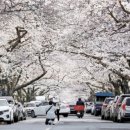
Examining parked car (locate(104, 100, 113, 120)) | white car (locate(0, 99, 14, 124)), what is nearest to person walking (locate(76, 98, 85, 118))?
parked car (locate(104, 100, 113, 120))

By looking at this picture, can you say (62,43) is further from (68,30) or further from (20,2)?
(20,2)

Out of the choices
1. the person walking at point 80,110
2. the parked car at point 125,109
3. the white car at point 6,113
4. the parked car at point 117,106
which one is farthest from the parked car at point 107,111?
the white car at point 6,113

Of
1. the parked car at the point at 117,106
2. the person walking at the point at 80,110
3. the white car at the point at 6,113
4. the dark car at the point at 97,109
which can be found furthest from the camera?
the dark car at the point at 97,109

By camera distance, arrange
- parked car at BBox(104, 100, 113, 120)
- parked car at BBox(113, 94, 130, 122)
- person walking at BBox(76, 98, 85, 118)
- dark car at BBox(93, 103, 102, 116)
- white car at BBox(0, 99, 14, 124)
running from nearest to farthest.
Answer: white car at BBox(0, 99, 14, 124), parked car at BBox(113, 94, 130, 122), parked car at BBox(104, 100, 113, 120), person walking at BBox(76, 98, 85, 118), dark car at BBox(93, 103, 102, 116)

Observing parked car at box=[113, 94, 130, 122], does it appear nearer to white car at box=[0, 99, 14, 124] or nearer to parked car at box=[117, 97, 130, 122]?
parked car at box=[117, 97, 130, 122]

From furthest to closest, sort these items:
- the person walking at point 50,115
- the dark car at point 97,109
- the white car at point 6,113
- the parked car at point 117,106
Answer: the dark car at point 97,109 → the parked car at point 117,106 → the white car at point 6,113 → the person walking at point 50,115

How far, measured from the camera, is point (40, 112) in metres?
54.2

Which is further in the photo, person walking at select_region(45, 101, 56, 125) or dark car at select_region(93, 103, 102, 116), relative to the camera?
dark car at select_region(93, 103, 102, 116)

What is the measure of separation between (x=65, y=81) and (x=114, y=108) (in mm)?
54959

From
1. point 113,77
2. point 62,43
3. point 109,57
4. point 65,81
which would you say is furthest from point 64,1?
point 65,81

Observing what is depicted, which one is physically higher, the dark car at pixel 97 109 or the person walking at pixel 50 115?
the dark car at pixel 97 109

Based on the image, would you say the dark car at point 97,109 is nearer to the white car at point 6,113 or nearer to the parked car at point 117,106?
the parked car at point 117,106

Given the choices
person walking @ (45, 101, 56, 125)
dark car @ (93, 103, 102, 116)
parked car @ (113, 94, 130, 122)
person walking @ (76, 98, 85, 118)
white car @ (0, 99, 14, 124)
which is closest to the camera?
person walking @ (45, 101, 56, 125)

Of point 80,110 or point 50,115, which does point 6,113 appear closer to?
point 50,115
